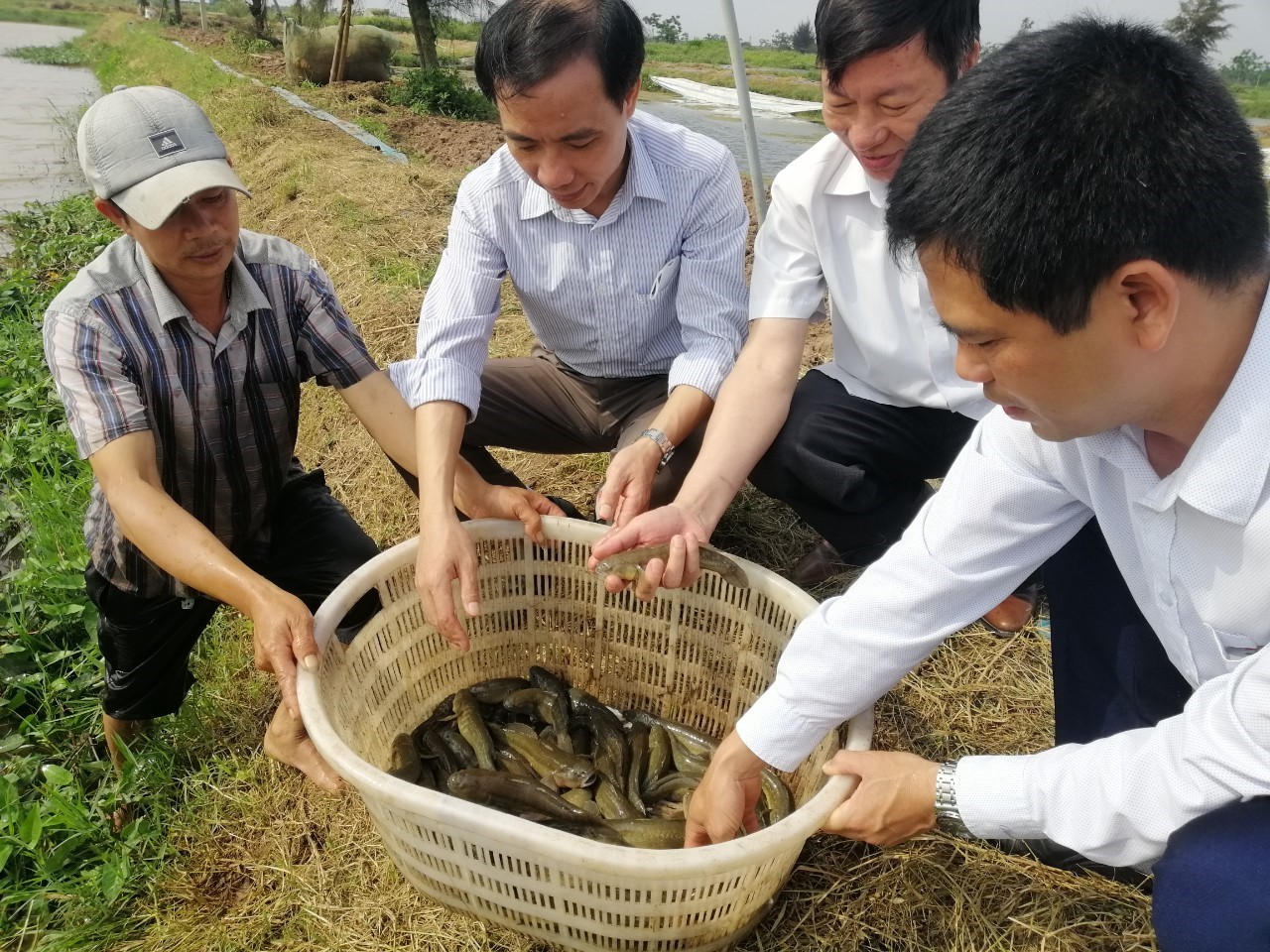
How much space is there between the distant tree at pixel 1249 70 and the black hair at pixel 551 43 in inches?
183

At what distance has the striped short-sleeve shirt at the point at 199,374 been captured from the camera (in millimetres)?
2535

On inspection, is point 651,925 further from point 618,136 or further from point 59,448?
point 59,448

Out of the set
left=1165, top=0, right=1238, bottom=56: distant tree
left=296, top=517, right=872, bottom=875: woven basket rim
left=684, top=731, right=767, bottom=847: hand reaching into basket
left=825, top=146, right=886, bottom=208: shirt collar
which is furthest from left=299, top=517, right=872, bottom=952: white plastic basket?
left=1165, top=0, right=1238, bottom=56: distant tree

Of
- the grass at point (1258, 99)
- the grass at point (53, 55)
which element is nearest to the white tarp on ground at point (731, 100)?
the grass at point (1258, 99)

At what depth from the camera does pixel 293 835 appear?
2678 mm

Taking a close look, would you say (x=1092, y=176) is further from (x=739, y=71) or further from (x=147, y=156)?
(x=739, y=71)

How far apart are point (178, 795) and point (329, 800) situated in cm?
60

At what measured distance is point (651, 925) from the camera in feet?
6.52

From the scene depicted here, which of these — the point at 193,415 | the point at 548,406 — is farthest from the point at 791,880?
the point at 193,415

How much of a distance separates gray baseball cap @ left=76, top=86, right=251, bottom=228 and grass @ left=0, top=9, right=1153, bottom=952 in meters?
1.65

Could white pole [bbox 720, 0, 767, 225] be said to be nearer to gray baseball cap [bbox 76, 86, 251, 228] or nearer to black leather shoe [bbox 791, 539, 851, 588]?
black leather shoe [bbox 791, 539, 851, 588]

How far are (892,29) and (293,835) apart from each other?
271cm

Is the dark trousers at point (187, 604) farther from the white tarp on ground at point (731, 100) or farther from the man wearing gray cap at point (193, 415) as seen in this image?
the white tarp on ground at point (731, 100)

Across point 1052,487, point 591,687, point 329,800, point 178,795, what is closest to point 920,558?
point 1052,487
